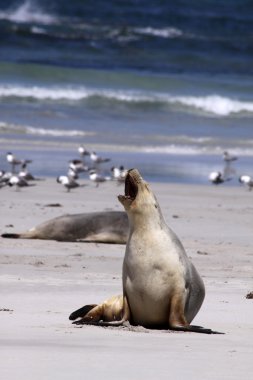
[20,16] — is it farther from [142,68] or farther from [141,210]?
[141,210]

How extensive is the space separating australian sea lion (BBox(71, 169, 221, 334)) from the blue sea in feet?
31.9

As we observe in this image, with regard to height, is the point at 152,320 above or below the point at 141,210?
below

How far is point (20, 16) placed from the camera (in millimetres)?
48781

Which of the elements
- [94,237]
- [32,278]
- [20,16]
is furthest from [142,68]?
[32,278]

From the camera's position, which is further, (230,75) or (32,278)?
(230,75)

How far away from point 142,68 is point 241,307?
31933 mm

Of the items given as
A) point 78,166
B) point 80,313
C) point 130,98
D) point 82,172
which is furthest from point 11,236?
point 130,98

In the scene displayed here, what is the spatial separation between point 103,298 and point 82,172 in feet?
32.1

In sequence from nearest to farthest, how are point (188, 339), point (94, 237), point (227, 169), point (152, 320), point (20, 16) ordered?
point (188, 339), point (152, 320), point (94, 237), point (227, 169), point (20, 16)

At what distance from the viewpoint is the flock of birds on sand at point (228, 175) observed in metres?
15.6

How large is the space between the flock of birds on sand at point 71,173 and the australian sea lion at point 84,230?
268cm

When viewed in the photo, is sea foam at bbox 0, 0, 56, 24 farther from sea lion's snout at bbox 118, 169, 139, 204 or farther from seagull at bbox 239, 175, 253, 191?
sea lion's snout at bbox 118, 169, 139, 204

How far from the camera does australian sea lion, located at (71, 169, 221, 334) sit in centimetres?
595

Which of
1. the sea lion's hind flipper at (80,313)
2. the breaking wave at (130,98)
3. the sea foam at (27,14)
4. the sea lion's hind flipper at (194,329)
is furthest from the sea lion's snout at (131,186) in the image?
the sea foam at (27,14)
